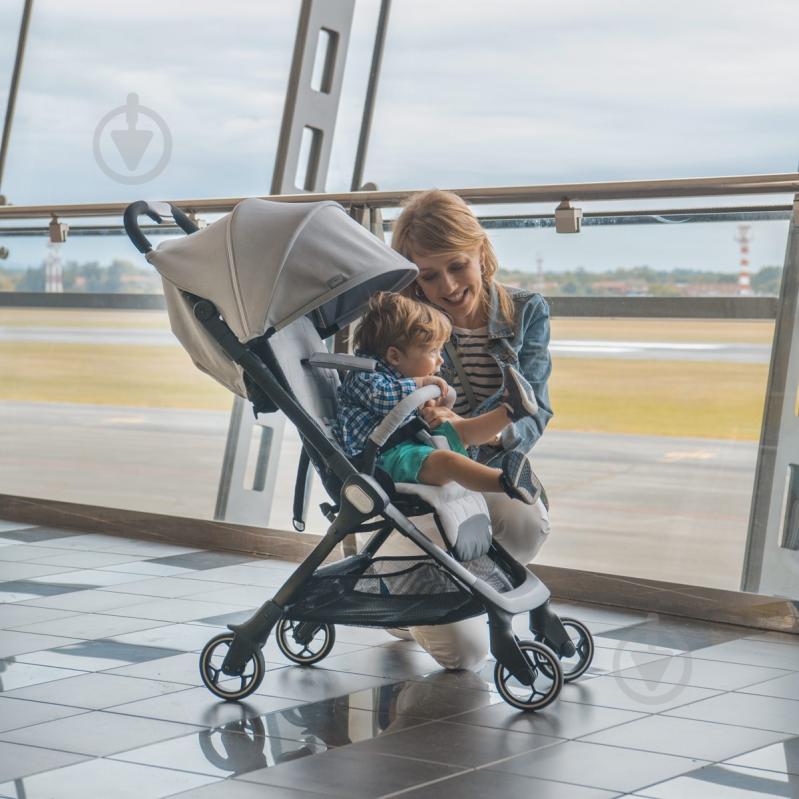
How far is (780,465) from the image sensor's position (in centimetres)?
318

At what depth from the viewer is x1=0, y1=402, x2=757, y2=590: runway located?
134 inches

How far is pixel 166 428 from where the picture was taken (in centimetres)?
493

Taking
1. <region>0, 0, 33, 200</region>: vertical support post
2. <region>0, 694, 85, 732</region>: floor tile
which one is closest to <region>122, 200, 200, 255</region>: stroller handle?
<region>0, 694, 85, 732</region>: floor tile

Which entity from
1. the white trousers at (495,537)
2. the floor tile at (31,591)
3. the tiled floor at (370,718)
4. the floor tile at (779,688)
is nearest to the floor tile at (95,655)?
the tiled floor at (370,718)

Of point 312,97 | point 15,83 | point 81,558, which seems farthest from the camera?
point 15,83

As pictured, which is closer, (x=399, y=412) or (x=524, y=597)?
(x=399, y=412)

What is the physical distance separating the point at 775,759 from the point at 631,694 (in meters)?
0.45

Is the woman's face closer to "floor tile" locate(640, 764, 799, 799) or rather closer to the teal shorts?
the teal shorts

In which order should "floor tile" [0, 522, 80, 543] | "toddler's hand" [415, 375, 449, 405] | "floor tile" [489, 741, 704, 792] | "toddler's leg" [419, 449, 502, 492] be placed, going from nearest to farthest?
1. "floor tile" [489, 741, 704, 792]
2. "toddler's leg" [419, 449, 502, 492]
3. "toddler's hand" [415, 375, 449, 405]
4. "floor tile" [0, 522, 80, 543]

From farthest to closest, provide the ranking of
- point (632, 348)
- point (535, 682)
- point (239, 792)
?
point (632, 348)
point (535, 682)
point (239, 792)

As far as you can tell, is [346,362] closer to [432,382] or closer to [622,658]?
[432,382]

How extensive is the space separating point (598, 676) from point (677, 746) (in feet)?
1.63

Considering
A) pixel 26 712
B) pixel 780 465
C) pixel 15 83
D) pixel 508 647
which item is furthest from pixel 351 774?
pixel 15 83

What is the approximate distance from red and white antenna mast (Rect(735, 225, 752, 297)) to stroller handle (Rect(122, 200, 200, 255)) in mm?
1458
